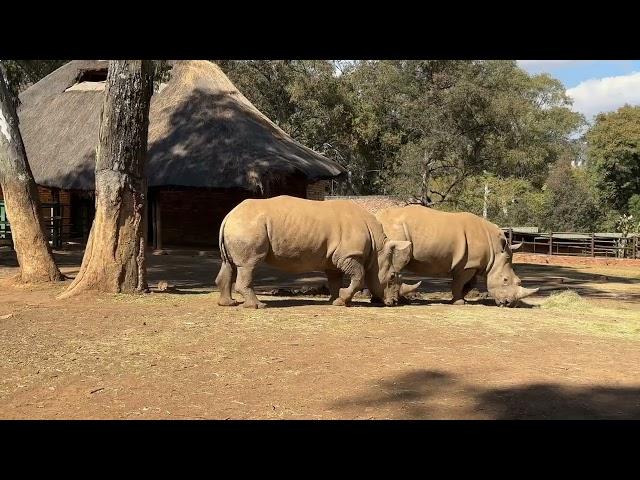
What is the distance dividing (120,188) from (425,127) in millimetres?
23797

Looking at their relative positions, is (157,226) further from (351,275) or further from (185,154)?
(351,275)

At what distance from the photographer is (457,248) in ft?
36.3

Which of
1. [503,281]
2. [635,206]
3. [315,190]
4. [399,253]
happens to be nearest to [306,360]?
[399,253]

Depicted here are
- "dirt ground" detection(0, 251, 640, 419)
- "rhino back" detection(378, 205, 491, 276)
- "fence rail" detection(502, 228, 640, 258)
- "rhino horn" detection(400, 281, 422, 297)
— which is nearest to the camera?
"dirt ground" detection(0, 251, 640, 419)

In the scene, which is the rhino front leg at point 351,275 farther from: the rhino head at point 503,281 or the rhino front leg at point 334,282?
the rhino head at point 503,281

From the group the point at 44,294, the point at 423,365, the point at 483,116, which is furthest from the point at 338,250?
the point at 483,116

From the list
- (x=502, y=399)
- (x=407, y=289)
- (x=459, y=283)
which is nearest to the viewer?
(x=502, y=399)

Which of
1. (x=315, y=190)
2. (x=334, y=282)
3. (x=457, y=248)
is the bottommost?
(x=334, y=282)

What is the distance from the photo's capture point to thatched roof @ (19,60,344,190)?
21.9 m

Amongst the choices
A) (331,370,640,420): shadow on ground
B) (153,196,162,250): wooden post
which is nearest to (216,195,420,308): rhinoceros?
(331,370,640,420): shadow on ground

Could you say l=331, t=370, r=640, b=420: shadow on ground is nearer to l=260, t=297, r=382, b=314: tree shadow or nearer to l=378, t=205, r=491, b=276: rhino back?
l=260, t=297, r=382, b=314: tree shadow

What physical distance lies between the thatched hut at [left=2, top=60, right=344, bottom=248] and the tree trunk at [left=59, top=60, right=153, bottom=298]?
415 inches
